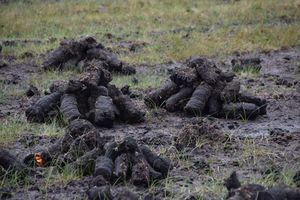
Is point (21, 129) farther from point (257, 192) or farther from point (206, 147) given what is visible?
point (257, 192)

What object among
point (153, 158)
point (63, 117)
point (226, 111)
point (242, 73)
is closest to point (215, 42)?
point (242, 73)

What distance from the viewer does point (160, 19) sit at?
19234 mm

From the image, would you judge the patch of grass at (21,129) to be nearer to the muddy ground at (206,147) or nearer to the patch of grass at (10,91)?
the muddy ground at (206,147)

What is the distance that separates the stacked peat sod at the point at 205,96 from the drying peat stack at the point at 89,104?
29.1 inches

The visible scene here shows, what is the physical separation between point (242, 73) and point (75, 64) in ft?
11.4

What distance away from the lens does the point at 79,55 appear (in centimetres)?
1247

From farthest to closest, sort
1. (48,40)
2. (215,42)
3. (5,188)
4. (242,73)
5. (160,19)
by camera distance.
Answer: (160,19)
(48,40)
(215,42)
(242,73)
(5,188)

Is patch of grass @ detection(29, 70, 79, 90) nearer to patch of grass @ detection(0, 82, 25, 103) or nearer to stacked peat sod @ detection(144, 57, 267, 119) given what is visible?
patch of grass @ detection(0, 82, 25, 103)

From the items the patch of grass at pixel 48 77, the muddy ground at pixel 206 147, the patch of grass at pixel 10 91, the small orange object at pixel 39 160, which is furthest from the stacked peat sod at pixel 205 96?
the patch of grass at pixel 48 77

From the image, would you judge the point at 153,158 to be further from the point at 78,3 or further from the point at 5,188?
the point at 78,3

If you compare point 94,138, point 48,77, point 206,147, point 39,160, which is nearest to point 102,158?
point 94,138

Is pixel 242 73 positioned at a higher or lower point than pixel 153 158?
lower

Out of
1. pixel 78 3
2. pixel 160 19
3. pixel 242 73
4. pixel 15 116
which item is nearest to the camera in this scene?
pixel 15 116

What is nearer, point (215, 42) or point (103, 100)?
point (103, 100)
